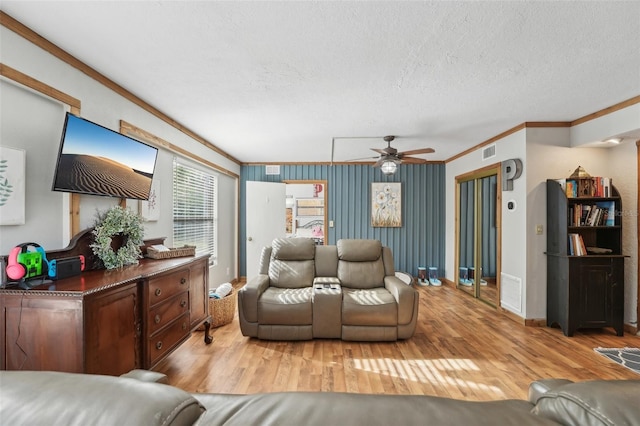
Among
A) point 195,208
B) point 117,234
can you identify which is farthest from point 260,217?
point 117,234

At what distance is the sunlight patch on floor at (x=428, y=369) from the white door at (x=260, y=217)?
325 centimetres

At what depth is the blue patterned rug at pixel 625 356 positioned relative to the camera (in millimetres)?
2477

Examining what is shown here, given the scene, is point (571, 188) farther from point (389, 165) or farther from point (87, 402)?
point (87, 402)

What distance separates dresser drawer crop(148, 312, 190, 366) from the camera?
1965mm

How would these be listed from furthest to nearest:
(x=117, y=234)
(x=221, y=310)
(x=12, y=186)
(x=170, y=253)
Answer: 1. (x=221, y=310)
2. (x=170, y=253)
3. (x=117, y=234)
4. (x=12, y=186)

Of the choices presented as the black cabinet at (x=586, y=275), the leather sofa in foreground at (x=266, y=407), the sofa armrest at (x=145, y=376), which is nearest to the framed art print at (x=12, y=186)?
the sofa armrest at (x=145, y=376)

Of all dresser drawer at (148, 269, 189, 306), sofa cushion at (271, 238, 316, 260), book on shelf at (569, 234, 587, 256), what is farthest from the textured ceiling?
dresser drawer at (148, 269, 189, 306)

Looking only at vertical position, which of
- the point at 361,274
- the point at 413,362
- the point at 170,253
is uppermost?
the point at 170,253

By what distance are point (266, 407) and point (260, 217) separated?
498cm

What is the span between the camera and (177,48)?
75.5 inches

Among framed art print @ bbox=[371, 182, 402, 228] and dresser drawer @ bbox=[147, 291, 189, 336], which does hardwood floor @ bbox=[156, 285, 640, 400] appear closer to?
dresser drawer @ bbox=[147, 291, 189, 336]

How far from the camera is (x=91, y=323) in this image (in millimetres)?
1493

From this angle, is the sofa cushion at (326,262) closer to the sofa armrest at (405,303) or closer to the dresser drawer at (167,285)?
the sofa armrest at (405,303)

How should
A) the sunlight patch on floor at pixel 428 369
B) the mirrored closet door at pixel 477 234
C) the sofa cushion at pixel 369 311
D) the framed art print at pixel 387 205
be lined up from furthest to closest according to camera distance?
the framed art print at pixel 387 205 → the mirrored closet door at pixel 477 234 → the sofa cushion at pixel 369 311 → the sunlight patch on floor at pixel 428 369
